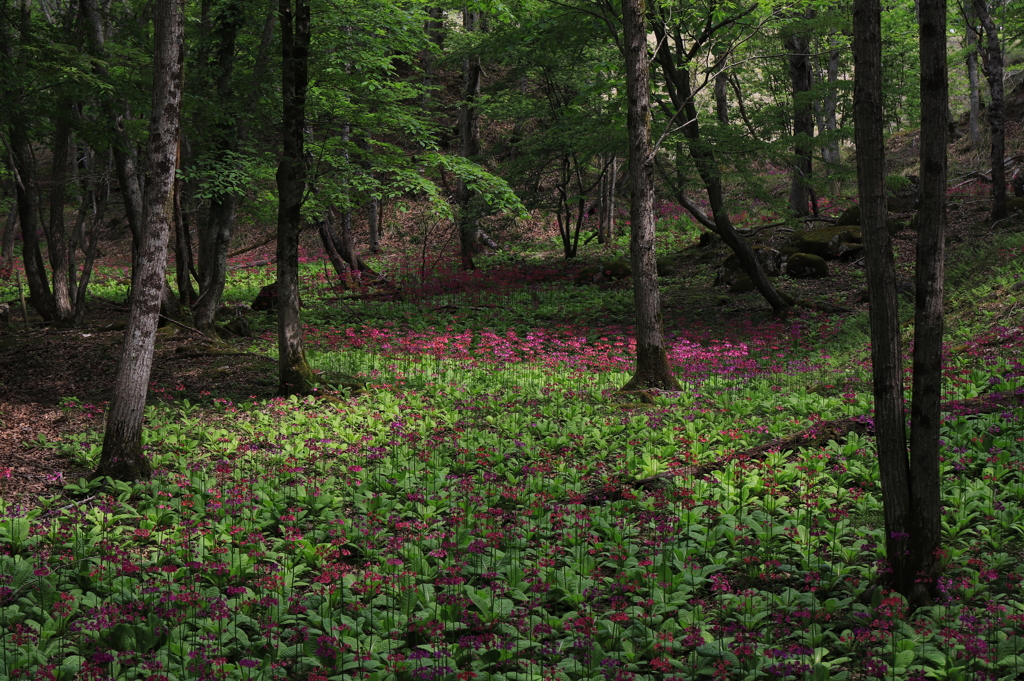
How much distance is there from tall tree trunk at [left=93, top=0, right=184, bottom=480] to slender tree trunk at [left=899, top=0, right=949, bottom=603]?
255 inches

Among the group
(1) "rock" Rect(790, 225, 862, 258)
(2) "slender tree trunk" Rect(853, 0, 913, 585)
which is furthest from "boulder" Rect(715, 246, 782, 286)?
(2) "slender tree trunk" Rect(853, 0, 913, 585)

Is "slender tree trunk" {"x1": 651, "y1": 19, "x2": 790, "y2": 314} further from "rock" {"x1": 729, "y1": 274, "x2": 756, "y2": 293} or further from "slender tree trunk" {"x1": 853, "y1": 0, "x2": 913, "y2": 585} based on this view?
"slender tree trunk" {"x1": 853, "y1": 0, "x2": 913, "y2": 585}

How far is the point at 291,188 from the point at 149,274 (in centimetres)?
372

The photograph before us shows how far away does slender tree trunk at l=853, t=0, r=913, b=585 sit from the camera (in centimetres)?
432

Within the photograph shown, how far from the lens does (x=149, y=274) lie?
6.90 m

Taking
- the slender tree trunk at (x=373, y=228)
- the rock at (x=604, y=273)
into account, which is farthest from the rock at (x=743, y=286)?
the slender tree trunk at (x=373, y=228)

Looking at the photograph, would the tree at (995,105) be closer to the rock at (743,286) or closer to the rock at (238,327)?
the rock at (743,286)

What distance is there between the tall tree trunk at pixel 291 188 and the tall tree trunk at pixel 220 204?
2.12m

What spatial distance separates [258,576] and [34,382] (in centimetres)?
830

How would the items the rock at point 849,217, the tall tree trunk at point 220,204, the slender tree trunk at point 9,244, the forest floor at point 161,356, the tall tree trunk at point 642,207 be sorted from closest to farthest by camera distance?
the forest floor at point 161,356
the tall tree trunk at point 642,207
the tall tree trunk at point 220,204
the rock at point 849,217
the slender tree trunk at point 9,244

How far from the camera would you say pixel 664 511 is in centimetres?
587

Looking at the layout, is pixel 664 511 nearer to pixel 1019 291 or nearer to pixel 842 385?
pixel 842 385

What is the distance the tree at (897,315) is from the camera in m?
4.23

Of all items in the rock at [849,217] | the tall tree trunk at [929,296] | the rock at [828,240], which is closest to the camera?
the tall tree trunk at [929,296]
